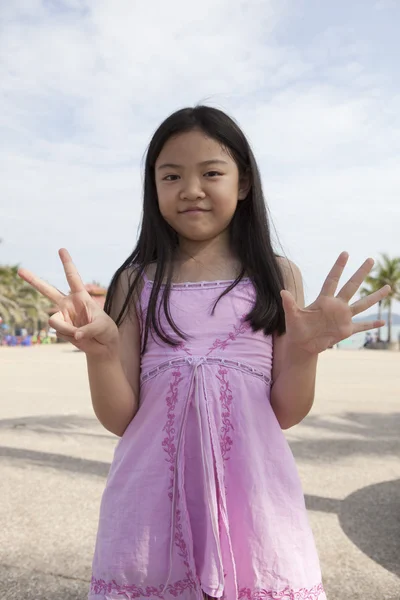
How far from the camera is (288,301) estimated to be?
1.45 m

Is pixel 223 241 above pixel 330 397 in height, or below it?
above

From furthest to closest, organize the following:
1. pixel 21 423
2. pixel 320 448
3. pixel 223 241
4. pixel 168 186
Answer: pixel 21 423, pixel 320 448, pixel 223 241, pixel 168 186

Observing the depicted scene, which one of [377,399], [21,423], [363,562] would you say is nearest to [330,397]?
[377,399]

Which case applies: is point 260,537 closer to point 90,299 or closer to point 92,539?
point 90,299

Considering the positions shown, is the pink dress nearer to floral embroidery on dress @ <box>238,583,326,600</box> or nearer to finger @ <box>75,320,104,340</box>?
floral embroidery on dress @ <box>238,583,326,600</box>

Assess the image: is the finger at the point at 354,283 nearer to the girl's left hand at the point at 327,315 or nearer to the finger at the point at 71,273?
the girl's left hand at the point at 327,315

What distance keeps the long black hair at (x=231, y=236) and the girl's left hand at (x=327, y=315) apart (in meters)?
0.17

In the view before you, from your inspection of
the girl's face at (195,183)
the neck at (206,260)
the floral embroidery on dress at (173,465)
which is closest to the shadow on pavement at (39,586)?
the floral embroidery on dress at (173,465)

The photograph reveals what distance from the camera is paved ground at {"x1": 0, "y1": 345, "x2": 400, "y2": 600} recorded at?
3305 millimetres

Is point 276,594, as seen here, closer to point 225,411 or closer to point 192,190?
point 225,411

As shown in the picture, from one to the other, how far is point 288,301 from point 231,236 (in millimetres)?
449

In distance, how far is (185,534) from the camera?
1445mm

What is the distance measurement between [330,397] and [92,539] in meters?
7.18

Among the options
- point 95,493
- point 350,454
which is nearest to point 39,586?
point 95,493
